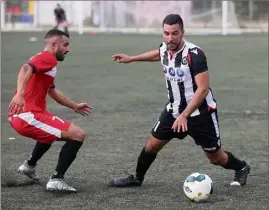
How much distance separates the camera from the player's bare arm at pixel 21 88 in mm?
6066

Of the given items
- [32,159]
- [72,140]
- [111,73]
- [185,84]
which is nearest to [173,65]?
[185,84]

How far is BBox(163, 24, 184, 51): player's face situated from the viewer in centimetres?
622

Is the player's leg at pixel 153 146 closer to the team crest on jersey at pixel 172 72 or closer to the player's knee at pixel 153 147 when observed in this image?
the player's knee at pixel 153 147

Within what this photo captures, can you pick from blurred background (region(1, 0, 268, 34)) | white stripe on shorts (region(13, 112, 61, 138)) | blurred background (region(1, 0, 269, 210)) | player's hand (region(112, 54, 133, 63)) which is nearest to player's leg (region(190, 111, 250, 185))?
blurred background (region(1, 0, 269, 210))

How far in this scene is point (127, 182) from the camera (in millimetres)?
6918

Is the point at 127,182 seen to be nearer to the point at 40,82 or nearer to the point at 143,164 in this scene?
the point at 143,164

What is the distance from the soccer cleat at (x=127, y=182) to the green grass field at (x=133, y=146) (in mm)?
105

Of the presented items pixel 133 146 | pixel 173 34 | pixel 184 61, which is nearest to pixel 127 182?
pixel 184 61

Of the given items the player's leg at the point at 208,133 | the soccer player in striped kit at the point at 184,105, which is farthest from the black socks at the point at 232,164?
the player's leg at the point at 208,133

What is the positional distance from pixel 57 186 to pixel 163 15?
3586 cm

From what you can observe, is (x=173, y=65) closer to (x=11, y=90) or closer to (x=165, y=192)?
(x=165, y=192)

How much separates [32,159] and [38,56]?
3.99 ft

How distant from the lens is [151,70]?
20.3 m

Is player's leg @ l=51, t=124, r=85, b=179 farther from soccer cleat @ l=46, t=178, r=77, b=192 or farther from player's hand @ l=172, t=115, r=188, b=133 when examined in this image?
player's hand @ l=172, t=115, r=188, b=133
